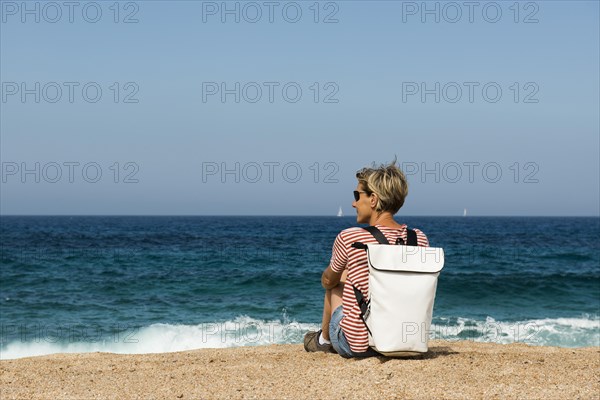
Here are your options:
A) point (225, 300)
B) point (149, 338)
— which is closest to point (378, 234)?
point (149, 338)

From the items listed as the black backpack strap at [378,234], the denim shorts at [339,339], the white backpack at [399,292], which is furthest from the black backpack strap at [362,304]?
the black backpack strap at [378,234]

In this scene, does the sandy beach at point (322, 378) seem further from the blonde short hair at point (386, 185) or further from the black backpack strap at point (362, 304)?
the blonde short hair at point (386, 185)

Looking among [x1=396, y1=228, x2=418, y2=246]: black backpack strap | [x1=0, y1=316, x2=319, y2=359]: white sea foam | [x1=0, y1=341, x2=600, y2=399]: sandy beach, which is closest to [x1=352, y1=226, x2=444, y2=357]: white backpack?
[x1=396, y1=228, x2=418, y2=246]: black backpack strap

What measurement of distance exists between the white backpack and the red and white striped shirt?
5cm

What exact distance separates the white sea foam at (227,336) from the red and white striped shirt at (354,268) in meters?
5.98

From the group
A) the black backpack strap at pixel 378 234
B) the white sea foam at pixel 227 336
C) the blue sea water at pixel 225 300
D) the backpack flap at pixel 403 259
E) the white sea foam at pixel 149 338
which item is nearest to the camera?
the backpack flap at pixel 403 259

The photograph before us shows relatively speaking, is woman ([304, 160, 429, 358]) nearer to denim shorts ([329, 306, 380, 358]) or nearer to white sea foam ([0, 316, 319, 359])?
denim shorts ([329, 306, 380, 358])

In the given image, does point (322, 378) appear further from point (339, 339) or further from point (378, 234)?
point (378, 234)

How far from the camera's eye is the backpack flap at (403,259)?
4.44m

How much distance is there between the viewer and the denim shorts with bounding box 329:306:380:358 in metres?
4.90

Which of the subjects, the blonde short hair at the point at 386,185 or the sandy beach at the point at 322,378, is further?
the blonde short hair at the point at 386,185

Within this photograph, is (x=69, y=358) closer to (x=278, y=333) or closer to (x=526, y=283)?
(x=278, y=333)

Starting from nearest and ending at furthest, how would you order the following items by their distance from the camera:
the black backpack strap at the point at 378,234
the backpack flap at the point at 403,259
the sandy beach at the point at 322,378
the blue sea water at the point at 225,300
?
1. the sandy beach at the point at 322,378
2. the backpack flap at the point at 403,259
3. the black backpack strap at the point at 378,234
4. the blue sea water at the point at 225,300

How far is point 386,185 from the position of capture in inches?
182
